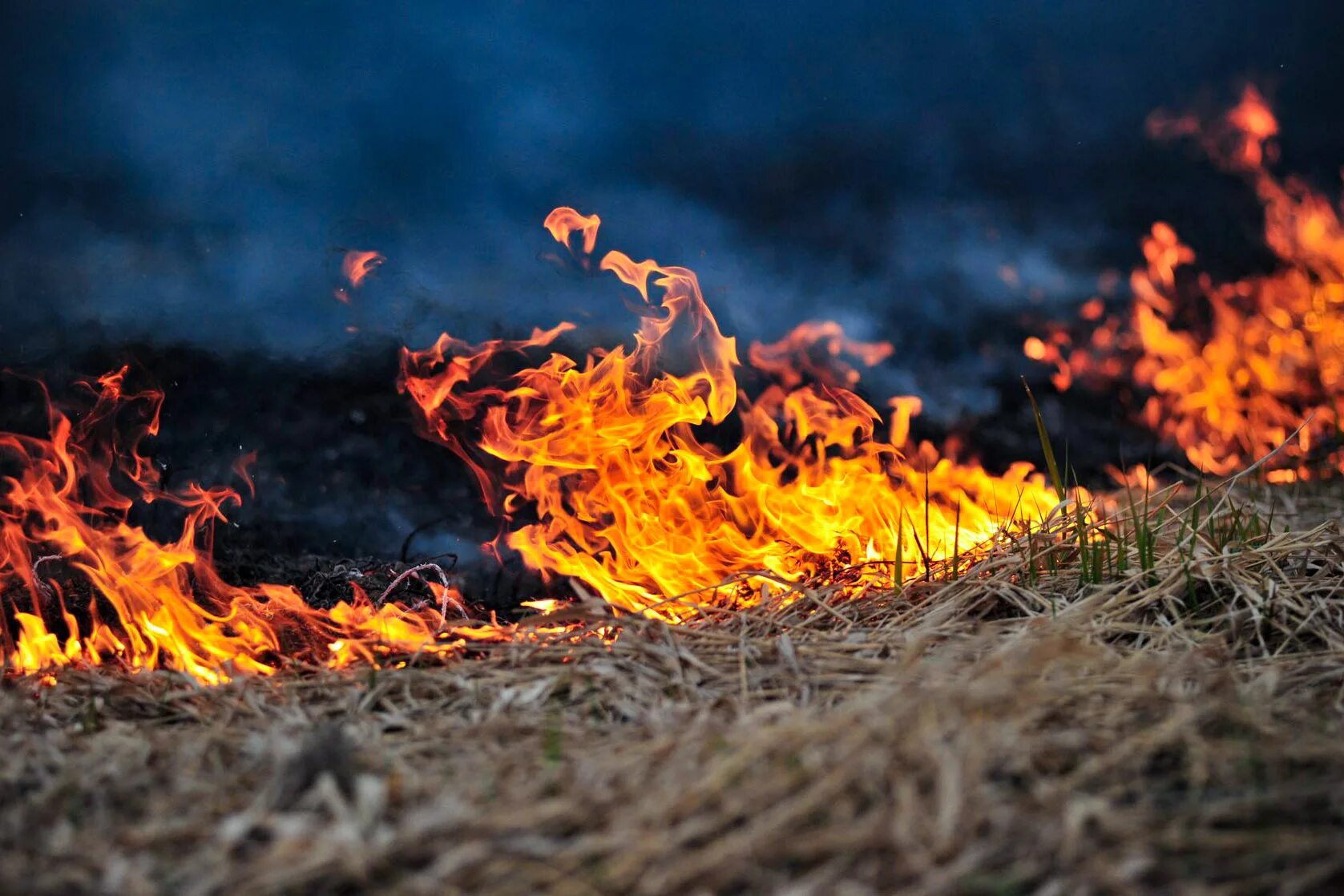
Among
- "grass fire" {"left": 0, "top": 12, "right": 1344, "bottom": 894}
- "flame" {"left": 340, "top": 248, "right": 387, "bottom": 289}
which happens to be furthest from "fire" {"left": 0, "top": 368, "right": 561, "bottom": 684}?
"flame" {"left": 340, "top": 248, "right": 387, "bottom": 289}

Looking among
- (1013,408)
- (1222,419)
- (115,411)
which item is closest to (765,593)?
(115,411)

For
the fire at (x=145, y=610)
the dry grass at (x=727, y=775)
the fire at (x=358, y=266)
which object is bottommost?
the dry grass at (x=727, y=775)

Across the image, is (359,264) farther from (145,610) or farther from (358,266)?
(145,610)

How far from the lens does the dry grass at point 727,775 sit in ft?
4.10

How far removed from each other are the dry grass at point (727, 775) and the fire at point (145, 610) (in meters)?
0.40

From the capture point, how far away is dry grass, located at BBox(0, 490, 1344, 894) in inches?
49.3

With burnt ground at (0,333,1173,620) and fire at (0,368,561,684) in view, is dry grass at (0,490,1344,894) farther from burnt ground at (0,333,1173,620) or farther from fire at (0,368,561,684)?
burnt ground at (0,333,1173,620)

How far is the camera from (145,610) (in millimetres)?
2750

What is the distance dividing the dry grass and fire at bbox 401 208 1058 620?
85cm

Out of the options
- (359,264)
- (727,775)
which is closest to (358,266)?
(359,264)

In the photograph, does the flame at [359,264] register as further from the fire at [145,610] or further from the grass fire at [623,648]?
the fire at [145,610]

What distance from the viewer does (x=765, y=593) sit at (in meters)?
2.55

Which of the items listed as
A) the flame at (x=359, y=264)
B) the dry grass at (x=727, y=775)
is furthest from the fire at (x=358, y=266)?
the dry grass at (x=727, y=775)

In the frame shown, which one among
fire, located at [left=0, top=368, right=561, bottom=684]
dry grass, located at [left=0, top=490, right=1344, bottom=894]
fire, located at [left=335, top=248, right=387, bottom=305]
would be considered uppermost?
fire, located at [left=335, top=248, right=387, bottom=305]
